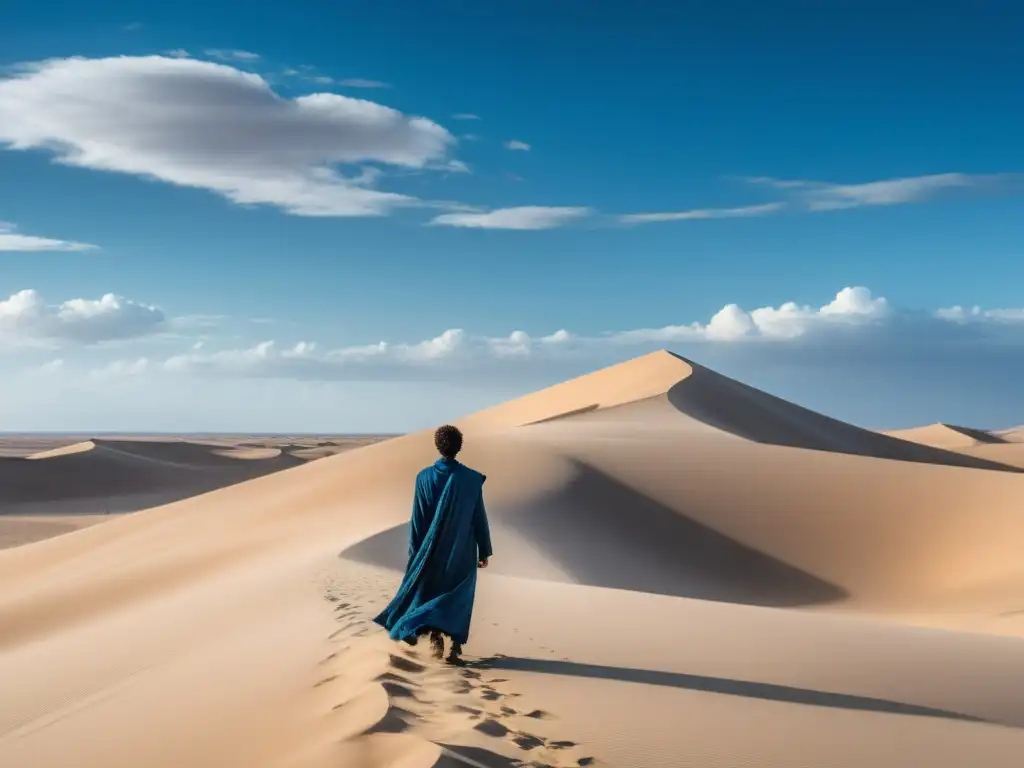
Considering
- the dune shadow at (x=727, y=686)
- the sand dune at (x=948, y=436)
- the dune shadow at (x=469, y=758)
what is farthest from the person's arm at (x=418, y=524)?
the sand dune at (x=948, y=436)

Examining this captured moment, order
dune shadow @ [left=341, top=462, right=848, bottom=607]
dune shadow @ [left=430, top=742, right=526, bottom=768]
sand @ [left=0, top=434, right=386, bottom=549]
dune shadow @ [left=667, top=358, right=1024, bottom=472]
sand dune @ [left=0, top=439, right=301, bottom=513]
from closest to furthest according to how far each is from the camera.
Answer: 1. dune shadow @ [left=430, top=742, right=526, bottom=768]
2. dune shadow @ [left=341, top=462, right=848, bottom=607]
3. dune shadow @ [left=667, top=358, right=1024, bottom=472]
4. sand @ [left=0, top=434, right=386, bottom=549]
5. sand dune @ [left=0, top=439, right=301, bottom=513]

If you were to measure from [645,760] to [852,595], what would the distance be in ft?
41.8

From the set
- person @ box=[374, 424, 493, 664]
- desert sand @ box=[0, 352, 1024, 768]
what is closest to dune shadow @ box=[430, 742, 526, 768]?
desert sand @ box=[0, 352, 1024, 768]

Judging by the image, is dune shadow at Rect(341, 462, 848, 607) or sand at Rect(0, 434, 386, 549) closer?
dune shadow at Rect(341, 462, 848, 607)

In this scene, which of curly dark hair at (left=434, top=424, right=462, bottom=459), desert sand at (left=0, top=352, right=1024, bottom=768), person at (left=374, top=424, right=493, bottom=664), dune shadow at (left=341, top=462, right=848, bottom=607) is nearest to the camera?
desert sand at (left=0, top=352, right=1024, bottom=768)

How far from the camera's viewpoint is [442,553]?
21.9 ft

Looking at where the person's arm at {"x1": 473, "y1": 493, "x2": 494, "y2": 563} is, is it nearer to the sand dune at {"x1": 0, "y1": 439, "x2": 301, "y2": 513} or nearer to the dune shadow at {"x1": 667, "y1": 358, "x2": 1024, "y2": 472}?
the dune shadow at {"x1": 667, "y1": 358, "x2": 1024, "y2": 472}

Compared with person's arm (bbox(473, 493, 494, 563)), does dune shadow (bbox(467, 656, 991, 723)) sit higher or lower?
lower

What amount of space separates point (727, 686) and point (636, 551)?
35.7ft

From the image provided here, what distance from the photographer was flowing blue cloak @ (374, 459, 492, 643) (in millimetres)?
6523

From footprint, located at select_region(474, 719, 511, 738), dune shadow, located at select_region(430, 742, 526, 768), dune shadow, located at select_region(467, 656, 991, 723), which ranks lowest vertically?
dune shadow, located at select_region(467, 656, 991, 723)

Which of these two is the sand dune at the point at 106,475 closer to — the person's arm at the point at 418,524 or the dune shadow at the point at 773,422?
the dune shadow at the point at 773,422

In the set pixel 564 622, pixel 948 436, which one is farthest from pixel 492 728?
pixel 948 436

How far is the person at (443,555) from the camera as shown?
650 centimetres
